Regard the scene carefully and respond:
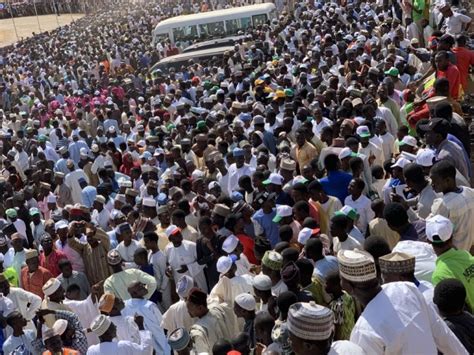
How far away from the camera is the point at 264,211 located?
22.1ft

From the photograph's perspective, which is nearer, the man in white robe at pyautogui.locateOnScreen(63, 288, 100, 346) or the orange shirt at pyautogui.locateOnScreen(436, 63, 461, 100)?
the man in white robe at pyautogui.locateOnScreen(63, 288, 100, 346)

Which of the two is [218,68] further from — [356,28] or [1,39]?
[1,39]

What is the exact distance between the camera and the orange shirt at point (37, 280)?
22.6ft

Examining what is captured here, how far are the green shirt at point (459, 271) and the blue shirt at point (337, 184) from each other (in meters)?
2.76

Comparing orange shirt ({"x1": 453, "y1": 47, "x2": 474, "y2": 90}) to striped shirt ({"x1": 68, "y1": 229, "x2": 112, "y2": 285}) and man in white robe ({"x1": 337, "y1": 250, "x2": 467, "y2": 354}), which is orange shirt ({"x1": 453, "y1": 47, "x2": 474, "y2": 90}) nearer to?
striped shirt ({"x1": 68, "y1": 229, "x2": 112, "y2": 285})

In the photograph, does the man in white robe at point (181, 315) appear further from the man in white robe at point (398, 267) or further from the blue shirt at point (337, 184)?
the blue shirt at point (337, 184)

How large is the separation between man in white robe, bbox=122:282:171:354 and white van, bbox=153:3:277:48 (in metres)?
18.2

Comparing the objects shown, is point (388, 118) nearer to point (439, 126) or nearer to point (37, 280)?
point (439, 126)

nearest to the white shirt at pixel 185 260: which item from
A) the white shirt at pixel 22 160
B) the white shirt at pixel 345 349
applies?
the white shirt at pixel 345 349

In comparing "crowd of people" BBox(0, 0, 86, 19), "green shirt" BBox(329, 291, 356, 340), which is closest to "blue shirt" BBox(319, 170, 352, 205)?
"green shirt" BBox(329, 291, 356, 340)

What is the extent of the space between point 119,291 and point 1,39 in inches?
1563

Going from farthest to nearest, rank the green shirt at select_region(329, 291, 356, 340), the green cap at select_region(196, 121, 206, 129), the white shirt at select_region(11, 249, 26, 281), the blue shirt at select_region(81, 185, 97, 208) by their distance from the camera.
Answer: the green cap at select_region(196, 121, 206, 129)
the blue shirt at select_region(81, 185, 97, 208)
the white shirt at select_region(11, 249, 26, 281)
the green shirt at select_region(329, 291, 356, 340)

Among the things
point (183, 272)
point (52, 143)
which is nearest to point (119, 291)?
point (183, 272)

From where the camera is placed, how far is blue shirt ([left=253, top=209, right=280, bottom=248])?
6.61 metres
